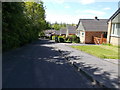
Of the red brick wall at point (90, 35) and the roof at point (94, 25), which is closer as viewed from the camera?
the red brick wall at point (90, 35)

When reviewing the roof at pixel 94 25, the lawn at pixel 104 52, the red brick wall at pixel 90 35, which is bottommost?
the lawn at pixel 104 52

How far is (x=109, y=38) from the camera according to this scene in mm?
19312

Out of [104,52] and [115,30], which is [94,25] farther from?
[104,52]

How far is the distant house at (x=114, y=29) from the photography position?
17.4m

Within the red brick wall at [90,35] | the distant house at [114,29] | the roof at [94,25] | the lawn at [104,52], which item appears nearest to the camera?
the lawn at [104,52]

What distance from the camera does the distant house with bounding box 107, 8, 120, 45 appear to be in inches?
684

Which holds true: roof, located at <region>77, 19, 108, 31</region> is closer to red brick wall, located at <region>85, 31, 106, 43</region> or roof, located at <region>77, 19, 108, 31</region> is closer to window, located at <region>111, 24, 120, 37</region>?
red brick wall, located at <region>85, 31, 106, 43</region>

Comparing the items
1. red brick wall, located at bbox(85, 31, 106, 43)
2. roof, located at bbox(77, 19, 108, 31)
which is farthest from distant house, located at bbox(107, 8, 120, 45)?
roof, located at bbox(77, 19, 108, 31)

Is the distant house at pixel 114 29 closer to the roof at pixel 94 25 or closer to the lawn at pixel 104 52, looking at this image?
the lawn at pixel 104 52

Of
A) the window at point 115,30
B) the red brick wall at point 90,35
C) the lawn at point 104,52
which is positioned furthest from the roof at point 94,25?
the lawn at point 104,52

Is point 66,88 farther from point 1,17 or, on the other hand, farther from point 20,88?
point 1,17

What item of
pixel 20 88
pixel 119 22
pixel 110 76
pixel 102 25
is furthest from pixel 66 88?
pixel 102 25

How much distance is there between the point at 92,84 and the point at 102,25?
84.6 ft

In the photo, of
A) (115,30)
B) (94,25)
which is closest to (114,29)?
(115,30)
